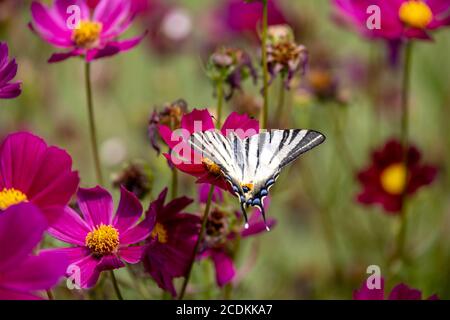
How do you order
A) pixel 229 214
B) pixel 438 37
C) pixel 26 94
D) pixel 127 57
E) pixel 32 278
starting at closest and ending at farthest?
pixel 32 278 < pixel 229 214 < pixel 26 94 < pixel 438 37 < pixel 127 57

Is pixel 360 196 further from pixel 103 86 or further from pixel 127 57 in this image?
pixel 127 57

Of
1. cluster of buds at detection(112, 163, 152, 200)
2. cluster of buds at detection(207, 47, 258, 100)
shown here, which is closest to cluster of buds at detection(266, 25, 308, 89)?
cluster of buds at detection(207, 47, 258, 100)

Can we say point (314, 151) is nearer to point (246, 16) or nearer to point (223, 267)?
point (246, 16)

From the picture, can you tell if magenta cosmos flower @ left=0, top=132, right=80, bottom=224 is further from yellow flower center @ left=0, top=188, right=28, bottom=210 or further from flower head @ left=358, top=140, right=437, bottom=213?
A: flower head @ left=358, top=140, right=437, bottom=213

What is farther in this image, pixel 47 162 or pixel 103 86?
pixel 103 86

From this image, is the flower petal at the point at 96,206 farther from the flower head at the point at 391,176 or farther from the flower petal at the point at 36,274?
the flower head at the point at 391,176

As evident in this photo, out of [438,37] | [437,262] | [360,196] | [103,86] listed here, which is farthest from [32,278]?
[438,37]
